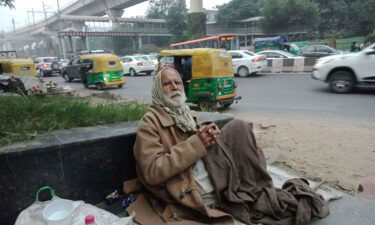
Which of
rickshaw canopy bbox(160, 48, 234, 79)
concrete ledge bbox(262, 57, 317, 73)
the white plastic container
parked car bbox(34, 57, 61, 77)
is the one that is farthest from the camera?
parked car bbox(34, 57, 61, 77)

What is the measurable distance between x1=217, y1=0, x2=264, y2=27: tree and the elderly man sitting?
185ft

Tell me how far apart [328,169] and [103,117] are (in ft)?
9.88

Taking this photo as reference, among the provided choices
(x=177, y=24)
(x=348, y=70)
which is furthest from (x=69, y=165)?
(x=177, y=24)

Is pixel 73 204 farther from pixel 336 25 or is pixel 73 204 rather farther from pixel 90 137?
pixel 336 25

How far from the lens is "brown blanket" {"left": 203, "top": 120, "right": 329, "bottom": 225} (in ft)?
7.13

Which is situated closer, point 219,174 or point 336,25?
point 219,174

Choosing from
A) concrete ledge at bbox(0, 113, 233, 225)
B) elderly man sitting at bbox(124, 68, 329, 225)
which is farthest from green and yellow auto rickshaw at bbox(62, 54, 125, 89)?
elderly man sitting at bbox(124, 68, 329, 225)

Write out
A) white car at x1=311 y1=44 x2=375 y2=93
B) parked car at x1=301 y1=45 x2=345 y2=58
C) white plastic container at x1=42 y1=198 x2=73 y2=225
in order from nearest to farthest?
white plastic container at x1=42 y1=198 x2=73 y2=225
white car at x1=311 y1=44 x2=375 y2=93
parked car at x1=301 y1=45 x2=345 y2=58

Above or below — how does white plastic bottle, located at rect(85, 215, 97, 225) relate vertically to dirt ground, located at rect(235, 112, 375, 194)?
above

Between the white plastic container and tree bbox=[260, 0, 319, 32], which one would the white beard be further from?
tree bbox=[260, 0, 319, 32]

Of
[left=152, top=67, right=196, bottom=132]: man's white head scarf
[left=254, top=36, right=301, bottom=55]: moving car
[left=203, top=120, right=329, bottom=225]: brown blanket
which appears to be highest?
[left=254, top=36, right=301, bottom=55]: moving car

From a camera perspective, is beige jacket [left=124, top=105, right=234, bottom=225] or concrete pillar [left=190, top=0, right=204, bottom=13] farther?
concrete pillar [left=190, top=0, right=204, bottom=13]

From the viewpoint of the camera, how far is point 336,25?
43594mm

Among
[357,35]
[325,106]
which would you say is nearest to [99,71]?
[325,106]
